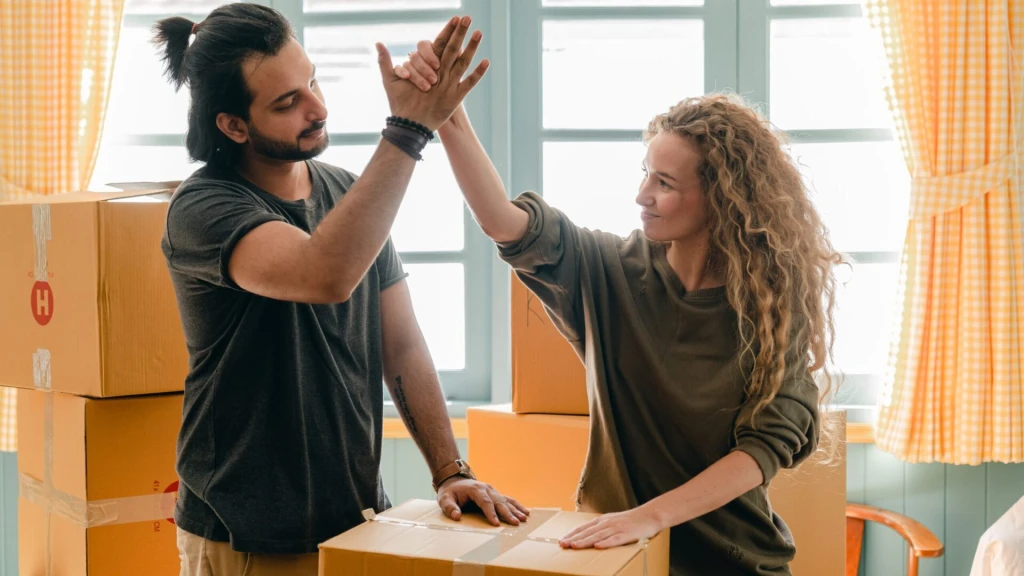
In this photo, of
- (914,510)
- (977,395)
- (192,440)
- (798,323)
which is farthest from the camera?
(914,510)

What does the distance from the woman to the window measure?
1408mm

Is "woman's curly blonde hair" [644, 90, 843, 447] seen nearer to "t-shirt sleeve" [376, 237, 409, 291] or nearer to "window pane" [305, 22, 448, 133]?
"t-shirt sleeve" [376, 237, 409, 291]

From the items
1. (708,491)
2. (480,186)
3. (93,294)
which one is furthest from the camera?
(93,294)

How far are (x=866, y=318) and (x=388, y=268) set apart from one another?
192cm

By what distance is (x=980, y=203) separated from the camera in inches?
101


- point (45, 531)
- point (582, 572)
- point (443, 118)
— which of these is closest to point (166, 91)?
point (45, 531)

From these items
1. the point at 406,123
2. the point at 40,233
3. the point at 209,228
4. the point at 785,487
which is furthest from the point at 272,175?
the point at 785,487

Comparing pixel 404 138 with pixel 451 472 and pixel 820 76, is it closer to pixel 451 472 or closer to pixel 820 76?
pixel 451 472

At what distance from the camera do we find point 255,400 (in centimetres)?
126

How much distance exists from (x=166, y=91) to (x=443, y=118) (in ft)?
7.08

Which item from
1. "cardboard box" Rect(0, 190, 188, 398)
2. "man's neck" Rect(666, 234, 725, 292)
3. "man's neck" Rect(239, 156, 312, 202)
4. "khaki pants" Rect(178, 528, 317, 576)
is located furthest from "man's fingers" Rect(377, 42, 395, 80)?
"cardboard box" Rect(0, 190, 188, 398)

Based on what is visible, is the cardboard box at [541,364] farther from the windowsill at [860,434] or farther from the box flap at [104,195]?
the windowsill at [860,434]

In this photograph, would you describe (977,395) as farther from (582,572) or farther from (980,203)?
(582,572)

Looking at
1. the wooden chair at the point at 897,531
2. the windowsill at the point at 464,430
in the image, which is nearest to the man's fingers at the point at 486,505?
the windowsill at the point at 464,430
